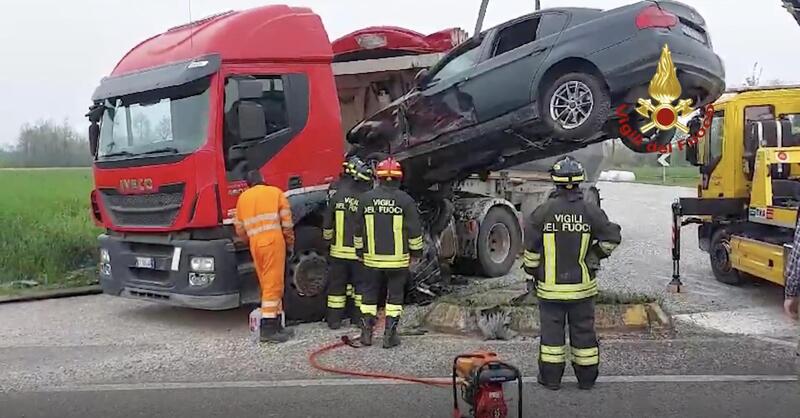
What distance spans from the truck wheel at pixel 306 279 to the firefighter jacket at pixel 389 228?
101 centimetres

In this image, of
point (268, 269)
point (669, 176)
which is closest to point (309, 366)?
point (268, 269)

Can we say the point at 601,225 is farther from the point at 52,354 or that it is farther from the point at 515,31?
the point at 52,354

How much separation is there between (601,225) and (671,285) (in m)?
4.51

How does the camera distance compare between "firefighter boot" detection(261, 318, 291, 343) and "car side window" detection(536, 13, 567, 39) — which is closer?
"firefighter boot" detection(261, 318, 291, 343)

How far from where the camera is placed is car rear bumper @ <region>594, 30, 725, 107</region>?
22.8ft

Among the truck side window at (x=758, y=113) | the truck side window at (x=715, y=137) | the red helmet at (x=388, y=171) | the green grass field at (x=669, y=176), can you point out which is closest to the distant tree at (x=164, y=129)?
the red helmet at (x=388, y=171)

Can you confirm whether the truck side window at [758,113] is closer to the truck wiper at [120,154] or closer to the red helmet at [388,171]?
the red helmet at [388,171]

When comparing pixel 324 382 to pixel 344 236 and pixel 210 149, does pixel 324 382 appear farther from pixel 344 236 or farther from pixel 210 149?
pixel 210 149

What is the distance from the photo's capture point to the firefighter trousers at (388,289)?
7066mm

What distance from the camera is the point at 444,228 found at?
960 cm

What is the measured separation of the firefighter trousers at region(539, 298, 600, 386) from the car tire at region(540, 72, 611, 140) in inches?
80.3

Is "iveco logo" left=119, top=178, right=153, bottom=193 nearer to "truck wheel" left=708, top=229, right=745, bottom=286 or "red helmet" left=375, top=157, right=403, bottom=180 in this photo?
"red helmet" left=375, top=157, right=403, bottom=180

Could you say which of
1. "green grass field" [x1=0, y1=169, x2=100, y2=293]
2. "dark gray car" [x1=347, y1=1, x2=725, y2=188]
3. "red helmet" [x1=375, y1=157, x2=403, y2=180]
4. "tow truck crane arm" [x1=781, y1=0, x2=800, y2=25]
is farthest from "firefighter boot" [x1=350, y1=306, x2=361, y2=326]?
"tow truck crane arm" [x1=781, y1=0, x2=800, y2=25]

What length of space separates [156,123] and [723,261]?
682 centimetres
